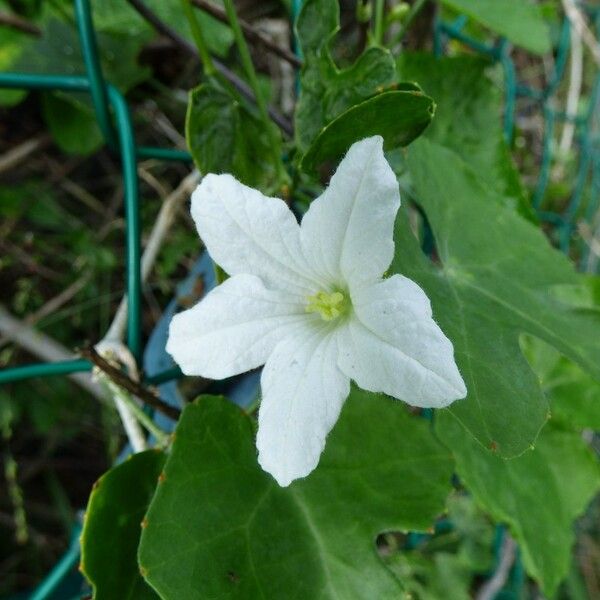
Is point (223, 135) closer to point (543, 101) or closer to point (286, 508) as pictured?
point (286, 508)

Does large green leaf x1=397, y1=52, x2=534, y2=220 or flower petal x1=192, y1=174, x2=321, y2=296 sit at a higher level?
flower petal x1=192, y1=174, x2=321, y2=296

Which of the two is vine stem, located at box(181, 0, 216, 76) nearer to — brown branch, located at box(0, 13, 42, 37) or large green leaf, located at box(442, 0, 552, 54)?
large green leaf, located at box(442, 0, 552, 54)

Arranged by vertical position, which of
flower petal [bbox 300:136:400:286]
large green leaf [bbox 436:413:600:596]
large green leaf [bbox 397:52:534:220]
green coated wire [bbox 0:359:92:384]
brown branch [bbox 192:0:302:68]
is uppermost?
flower petal [bbox 300:136:400:286]

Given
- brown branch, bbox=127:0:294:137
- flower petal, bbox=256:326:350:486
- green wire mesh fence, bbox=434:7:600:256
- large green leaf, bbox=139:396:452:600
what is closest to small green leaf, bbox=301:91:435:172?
flower petal, bbox=256:326:350:486

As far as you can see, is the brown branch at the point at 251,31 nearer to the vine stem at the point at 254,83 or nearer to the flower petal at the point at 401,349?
the vine stem at the point at 254,83

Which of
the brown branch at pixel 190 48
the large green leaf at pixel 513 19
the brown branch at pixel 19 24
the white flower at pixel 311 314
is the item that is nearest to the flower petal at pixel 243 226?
the white flower at pixel 311 314

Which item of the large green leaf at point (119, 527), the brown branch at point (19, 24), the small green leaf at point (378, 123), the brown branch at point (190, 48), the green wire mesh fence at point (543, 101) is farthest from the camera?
the brown branch at point (19, 24)

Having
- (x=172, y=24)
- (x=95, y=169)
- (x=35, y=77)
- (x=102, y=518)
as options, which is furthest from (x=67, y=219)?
(x=102, y=518)

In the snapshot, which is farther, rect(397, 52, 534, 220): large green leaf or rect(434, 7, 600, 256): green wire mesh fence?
rect(434, 7, 600, 256): green wire mesh fence

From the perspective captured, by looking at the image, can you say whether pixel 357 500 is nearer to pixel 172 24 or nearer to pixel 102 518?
pixel 102 518
